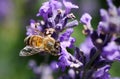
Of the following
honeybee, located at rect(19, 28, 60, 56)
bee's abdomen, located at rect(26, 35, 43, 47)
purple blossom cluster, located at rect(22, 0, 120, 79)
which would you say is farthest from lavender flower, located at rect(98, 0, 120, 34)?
bee's abdomen, located at rect(26, 35, 43, 47)

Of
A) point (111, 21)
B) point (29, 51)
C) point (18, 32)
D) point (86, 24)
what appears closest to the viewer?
point (111, 21)

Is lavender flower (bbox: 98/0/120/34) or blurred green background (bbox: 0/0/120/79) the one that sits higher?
blurred green background (bbox: 0/0/120/79)

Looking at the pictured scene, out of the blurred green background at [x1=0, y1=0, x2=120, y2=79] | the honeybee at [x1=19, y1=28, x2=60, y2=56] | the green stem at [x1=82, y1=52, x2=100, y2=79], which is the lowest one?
the green stem at [x1=82, y1=52, x2=100, y2=79]

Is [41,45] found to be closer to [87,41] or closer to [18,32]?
[87,41]

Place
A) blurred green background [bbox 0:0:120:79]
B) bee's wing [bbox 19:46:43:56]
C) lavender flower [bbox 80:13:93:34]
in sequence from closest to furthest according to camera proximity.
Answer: lavender flower [bbox 80:13:93:34] → bee's wing [bbox 19:46:43:56] → blurred green background [bbox 0:0:120:79]

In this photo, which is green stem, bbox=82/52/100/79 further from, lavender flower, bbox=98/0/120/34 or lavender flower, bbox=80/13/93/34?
lavender flower, bbox=98/0/120/34

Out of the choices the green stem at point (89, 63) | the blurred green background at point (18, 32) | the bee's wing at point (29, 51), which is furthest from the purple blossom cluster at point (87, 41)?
the blurred green background at point (18, 32)

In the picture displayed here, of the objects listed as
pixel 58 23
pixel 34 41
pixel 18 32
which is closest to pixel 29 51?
pixel 34 41
